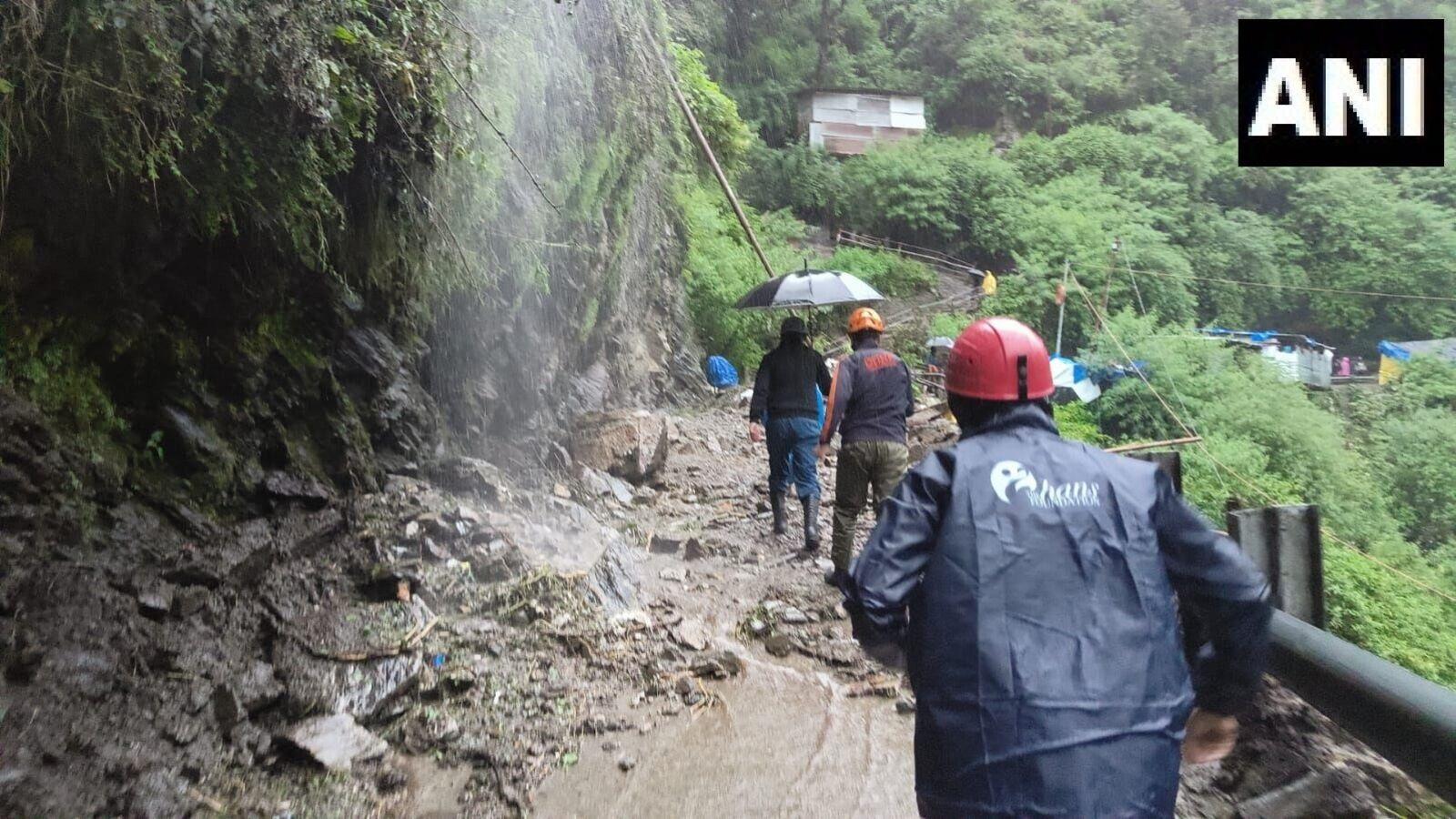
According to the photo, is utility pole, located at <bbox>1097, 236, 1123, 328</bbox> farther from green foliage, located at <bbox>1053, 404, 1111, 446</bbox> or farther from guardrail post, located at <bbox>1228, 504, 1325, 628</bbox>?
guardrail post, located at <bbox>1228, 504, 1325, 628</bbox>

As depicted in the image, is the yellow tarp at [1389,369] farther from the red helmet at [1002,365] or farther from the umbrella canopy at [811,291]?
the red helmet at [1002,365]

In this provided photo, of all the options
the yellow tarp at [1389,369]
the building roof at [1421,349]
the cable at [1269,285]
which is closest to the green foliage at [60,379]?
the cable at [1269,285]

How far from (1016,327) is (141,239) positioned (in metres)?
4.22

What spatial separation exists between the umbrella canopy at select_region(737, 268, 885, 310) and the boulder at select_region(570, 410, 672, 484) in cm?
233

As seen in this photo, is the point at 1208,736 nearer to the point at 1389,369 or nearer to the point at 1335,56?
the point at 1335,56

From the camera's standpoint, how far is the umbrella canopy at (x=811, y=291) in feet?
23.6

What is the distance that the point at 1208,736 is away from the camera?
177 cm

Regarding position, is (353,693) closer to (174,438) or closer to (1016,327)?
(174,438)

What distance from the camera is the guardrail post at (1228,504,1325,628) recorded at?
3.39 m

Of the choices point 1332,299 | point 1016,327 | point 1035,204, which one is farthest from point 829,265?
point 1016,327

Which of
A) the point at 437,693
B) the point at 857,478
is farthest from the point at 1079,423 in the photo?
the point at 437,693

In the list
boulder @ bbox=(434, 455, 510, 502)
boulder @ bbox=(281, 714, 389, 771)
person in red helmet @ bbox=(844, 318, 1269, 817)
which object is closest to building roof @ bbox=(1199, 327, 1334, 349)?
boulder @ bbox=(434, 455, 510, 502)

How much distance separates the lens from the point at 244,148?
425 centimetres

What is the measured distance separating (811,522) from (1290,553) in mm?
3795
